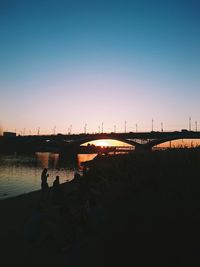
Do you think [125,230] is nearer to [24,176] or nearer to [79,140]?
[24,176]

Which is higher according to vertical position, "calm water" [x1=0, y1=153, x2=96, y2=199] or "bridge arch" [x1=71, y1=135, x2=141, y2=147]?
"bridge arch" [x1=71, y1=135, x2=141, y2=147]

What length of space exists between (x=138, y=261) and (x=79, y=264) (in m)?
2.11

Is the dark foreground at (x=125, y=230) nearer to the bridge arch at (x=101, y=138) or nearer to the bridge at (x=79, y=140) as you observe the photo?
the bridge at (x=79, y=140)

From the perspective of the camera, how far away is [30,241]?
11.0 metres

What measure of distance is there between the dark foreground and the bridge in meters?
60.9

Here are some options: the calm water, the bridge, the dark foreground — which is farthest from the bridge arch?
the dark foreground

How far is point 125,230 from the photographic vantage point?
352 inches

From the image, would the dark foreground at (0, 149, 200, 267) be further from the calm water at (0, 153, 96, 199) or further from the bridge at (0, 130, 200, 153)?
the bridge at (0, 130, 200, 153)

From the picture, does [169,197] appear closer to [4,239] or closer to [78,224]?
[78,224]

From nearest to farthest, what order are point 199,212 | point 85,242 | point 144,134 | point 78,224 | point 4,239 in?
point 199,212 < point 85,242 < point 78,224 < point 4,239 < point 144,134

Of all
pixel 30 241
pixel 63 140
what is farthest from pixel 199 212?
pixel 63 140

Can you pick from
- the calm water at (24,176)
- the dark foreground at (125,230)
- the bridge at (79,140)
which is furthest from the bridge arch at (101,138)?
the dark foreground at (125,230)

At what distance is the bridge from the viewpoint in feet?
306

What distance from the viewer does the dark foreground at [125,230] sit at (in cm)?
787
